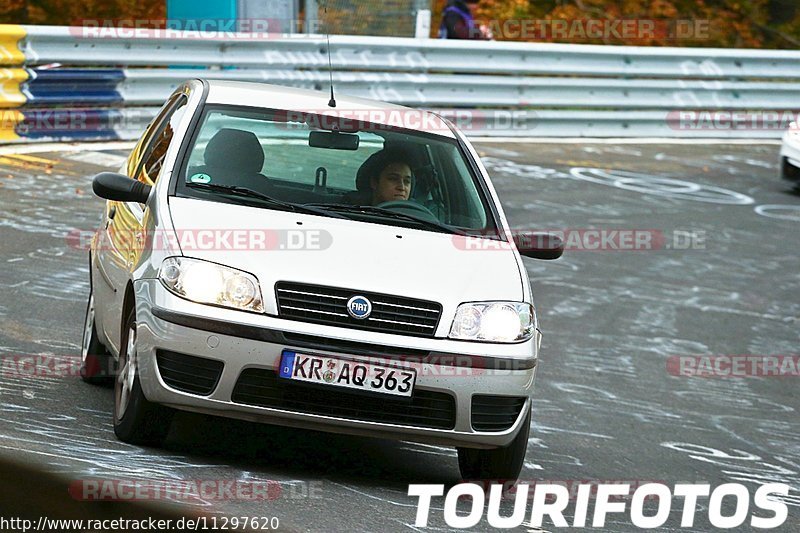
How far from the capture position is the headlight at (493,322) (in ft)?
17.2

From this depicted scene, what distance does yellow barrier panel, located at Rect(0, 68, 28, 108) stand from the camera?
1322 centimetres

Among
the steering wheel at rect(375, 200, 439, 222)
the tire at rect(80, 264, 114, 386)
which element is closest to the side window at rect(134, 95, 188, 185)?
the tire at rect(80, 264, 114, 386)

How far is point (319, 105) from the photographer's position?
255 inches

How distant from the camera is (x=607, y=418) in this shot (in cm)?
779

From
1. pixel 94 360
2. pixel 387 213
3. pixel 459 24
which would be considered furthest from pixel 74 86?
pixel 387 213

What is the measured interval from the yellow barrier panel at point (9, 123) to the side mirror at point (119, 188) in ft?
26.8

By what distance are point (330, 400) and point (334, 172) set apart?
1.71 meters

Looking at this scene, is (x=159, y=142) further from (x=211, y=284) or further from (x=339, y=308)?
(x=339, y=308)

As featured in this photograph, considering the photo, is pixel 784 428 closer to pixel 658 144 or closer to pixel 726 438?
pixel 726 438

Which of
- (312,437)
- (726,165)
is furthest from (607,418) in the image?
(726,165)

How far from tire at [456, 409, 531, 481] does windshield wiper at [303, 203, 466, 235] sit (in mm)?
895

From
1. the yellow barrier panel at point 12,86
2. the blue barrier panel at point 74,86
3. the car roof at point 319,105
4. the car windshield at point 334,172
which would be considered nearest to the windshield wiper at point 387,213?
the car windshield at point 334,172

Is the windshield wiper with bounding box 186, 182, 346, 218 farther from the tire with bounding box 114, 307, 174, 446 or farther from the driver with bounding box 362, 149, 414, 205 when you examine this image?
the tire with bounding box 114, 307, 174, 446

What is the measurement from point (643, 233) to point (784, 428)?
536 centimetres
